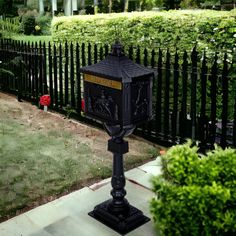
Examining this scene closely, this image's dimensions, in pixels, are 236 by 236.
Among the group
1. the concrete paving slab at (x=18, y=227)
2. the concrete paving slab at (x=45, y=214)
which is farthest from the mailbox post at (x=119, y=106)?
the concrete paving slab at (x=18, y=227)

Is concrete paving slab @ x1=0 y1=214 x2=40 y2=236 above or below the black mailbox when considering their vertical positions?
below

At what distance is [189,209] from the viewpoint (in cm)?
253

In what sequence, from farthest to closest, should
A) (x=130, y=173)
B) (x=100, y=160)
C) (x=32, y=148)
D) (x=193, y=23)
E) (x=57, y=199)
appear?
(x=193, y=23) → (x=32, y=148) → (x=100, y=160) → (x=130, y=173) → (x=57, y=199)

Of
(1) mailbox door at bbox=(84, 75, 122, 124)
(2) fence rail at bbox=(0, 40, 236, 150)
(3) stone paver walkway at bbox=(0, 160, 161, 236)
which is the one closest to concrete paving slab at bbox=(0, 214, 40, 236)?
(3) stone paver walkway at bbox=(0, 160, 161, 236)

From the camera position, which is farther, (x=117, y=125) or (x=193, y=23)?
(x=193, y=23)

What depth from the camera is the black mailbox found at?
3.89 m

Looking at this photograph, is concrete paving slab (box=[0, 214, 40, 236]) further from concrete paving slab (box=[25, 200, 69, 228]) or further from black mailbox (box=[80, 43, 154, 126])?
black mailbox (box=[80, 43, 154, 126])

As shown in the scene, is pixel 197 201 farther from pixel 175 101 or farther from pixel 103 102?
pixel 175 101

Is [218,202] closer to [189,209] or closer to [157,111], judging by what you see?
[189,209]

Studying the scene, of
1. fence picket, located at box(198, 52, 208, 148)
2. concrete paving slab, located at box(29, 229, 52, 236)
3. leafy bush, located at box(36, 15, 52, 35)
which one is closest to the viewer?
concrete paving slab, located at box(29, 229, 52, 236)

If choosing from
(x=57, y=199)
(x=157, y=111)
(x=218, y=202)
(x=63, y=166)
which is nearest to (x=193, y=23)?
(x=157, y=111)

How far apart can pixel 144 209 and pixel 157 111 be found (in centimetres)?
228

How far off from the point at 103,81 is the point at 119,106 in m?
0.33

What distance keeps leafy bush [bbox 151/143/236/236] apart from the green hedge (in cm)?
395
